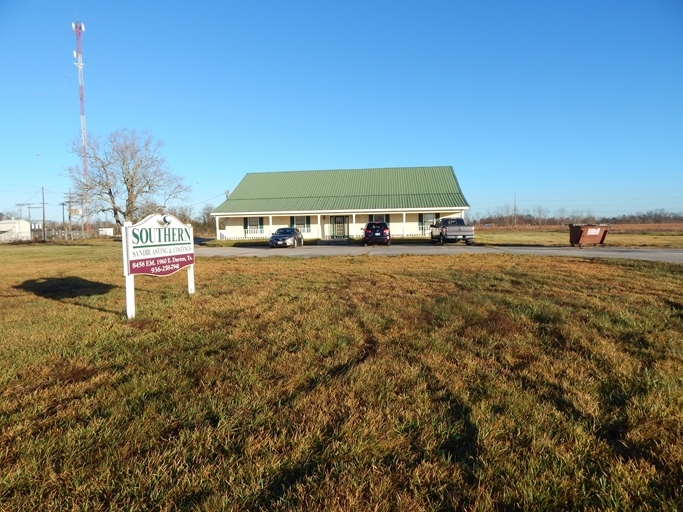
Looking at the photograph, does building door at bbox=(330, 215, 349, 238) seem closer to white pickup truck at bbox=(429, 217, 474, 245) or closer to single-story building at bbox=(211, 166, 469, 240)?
single-story building at bbox=(211, 166, 469, 240)

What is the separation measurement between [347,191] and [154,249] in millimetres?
33672

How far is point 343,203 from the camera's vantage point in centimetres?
3666

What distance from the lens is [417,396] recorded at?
291 cm

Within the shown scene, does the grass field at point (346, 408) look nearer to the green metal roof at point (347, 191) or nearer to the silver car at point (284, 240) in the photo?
the silver car at point (284, 240)

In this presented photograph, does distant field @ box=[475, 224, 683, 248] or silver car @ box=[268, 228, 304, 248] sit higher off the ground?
silver car @ box=[268, 228, 304, 248]

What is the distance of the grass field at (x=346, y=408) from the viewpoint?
6.37 ft

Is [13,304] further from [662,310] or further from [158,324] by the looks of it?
[662,310]

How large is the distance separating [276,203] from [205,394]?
35.7 m

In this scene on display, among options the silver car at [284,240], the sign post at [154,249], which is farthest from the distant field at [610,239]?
the sign post at [154,249]

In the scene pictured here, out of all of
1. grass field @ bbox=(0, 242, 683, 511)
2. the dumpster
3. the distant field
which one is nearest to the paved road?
the dumpster

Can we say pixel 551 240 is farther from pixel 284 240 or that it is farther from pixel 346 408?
pixel 346 408

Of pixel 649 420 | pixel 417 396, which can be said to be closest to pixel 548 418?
pixel 649 420

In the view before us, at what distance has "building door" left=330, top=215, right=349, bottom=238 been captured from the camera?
3709 cm

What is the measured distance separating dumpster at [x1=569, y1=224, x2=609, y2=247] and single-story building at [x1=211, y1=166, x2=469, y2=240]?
11699mm
